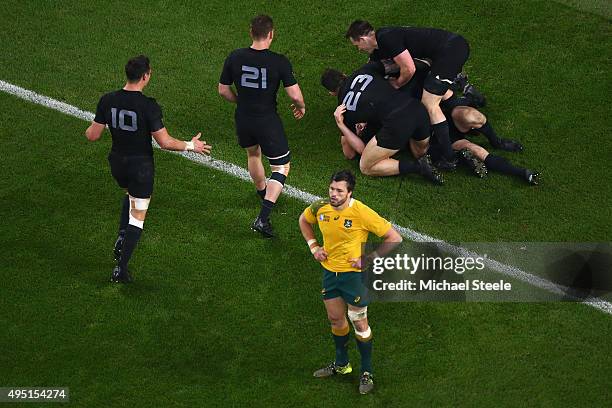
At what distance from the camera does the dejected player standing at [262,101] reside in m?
11.5

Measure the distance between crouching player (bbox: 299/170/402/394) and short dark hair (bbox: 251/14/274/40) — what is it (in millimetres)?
2530

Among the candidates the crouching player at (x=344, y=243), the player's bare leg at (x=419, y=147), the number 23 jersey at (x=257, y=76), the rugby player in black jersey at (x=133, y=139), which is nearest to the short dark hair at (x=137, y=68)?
the rugby player in black jersey at (x=133, y=139)

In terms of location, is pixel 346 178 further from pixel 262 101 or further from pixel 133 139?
pixel 262 101

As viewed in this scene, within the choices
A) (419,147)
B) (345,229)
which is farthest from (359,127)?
(345,229)

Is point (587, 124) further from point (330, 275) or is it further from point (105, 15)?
point (105, 15)

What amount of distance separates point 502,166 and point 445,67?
134cm

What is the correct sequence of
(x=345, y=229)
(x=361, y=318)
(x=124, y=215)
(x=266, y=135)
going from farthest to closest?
1. (x=266, y=135)
2. (x=124, y=215)
3. (x=361, y=318)
4. (x=345, y=229)

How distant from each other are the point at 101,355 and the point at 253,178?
296 centimetres

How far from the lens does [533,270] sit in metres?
11.4

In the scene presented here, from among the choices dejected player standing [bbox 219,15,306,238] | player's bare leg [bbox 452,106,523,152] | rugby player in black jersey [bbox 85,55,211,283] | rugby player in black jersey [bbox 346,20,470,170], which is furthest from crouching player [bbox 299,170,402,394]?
player's bare leg [bbox 452,106,523,152]

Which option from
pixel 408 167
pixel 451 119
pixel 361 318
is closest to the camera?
pixel 361 318

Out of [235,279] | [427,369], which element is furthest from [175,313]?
[427,369]

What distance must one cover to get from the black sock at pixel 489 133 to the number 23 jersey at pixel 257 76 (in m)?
2.65

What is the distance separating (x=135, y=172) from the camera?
11.0m
